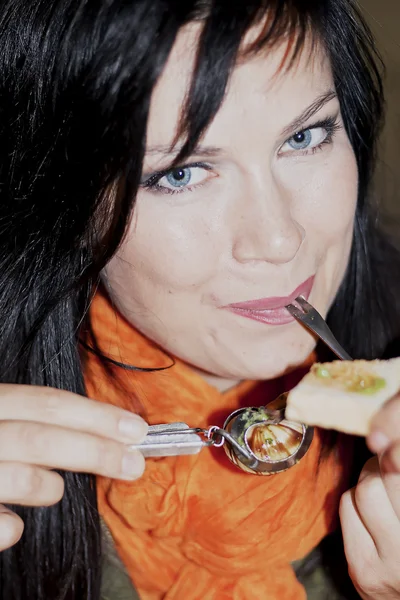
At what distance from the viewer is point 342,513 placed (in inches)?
45.3

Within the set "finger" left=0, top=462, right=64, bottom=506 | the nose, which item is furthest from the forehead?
"finger" left=0, top=462, right=64, bottom=506

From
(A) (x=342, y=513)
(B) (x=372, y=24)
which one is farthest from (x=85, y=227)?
(B) (x=372, y=24)

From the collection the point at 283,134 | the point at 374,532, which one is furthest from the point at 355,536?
the point at 283,134

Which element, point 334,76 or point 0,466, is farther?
point 334,76

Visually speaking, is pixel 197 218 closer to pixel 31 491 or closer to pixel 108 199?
pixel 108 199

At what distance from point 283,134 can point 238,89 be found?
0.09 m

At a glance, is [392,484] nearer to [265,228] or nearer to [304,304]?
[304,304]

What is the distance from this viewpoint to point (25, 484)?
3.14ft

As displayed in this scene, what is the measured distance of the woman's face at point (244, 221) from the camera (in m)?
0.95

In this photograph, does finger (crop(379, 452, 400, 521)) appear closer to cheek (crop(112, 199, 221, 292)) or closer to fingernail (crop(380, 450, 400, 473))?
fingernail (crop(380, 450, 400, 473))

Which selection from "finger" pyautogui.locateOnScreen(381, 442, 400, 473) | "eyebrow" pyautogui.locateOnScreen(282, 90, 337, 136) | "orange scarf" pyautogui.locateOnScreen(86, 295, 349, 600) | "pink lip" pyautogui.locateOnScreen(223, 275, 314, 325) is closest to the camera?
"finger" pyautogui.locateOnScreen(381, 442, 400, 473)

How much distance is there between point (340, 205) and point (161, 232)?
295 millimetres

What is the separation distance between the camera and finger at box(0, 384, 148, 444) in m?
0.94

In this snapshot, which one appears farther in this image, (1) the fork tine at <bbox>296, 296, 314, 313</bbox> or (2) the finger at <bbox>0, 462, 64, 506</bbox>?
(1) the fork tine at <bbox>296, 296, 314, 313</bbox>
